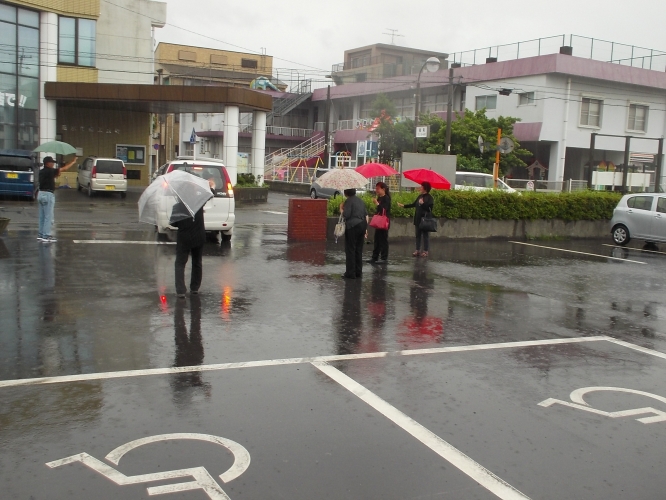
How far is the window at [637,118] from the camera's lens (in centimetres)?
4041

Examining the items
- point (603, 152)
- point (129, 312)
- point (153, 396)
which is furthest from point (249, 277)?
point (603, 152)

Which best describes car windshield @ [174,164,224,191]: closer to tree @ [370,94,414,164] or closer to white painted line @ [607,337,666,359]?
white painted line @ [607,337,666,359]

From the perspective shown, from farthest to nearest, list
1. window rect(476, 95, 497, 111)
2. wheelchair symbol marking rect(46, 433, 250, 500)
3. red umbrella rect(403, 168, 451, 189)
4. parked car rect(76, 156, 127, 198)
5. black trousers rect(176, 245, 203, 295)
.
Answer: window rect(476, 95, 497, 111) < parked car rect(76, 156, 127, 198) < red umbrella rect(403, 168, 451, 189) < black trousers rect(176, 245, 203, 295) < wheelchair symbol marking rect(46, 433, 250, 500)

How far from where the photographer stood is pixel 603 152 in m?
40.7

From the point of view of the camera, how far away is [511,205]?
66.5ft

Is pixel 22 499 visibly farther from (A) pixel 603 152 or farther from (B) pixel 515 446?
(A) pixel 603 152

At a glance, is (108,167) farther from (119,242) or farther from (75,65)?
(119,242)

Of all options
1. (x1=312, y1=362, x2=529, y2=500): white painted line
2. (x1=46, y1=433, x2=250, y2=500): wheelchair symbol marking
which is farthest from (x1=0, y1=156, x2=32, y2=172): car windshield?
(x1=46, y1=433, x2=250, y2=500): wheelchair symbol marking

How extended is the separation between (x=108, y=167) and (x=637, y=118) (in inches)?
1181

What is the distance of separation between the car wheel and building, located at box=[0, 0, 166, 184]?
2464 centimetres

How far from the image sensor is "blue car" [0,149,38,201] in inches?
951

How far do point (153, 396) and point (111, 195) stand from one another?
2620cm

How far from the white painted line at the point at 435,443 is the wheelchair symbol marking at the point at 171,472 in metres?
1.32

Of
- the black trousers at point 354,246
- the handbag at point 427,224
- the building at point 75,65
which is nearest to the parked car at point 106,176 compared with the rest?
the building at point 75,65
